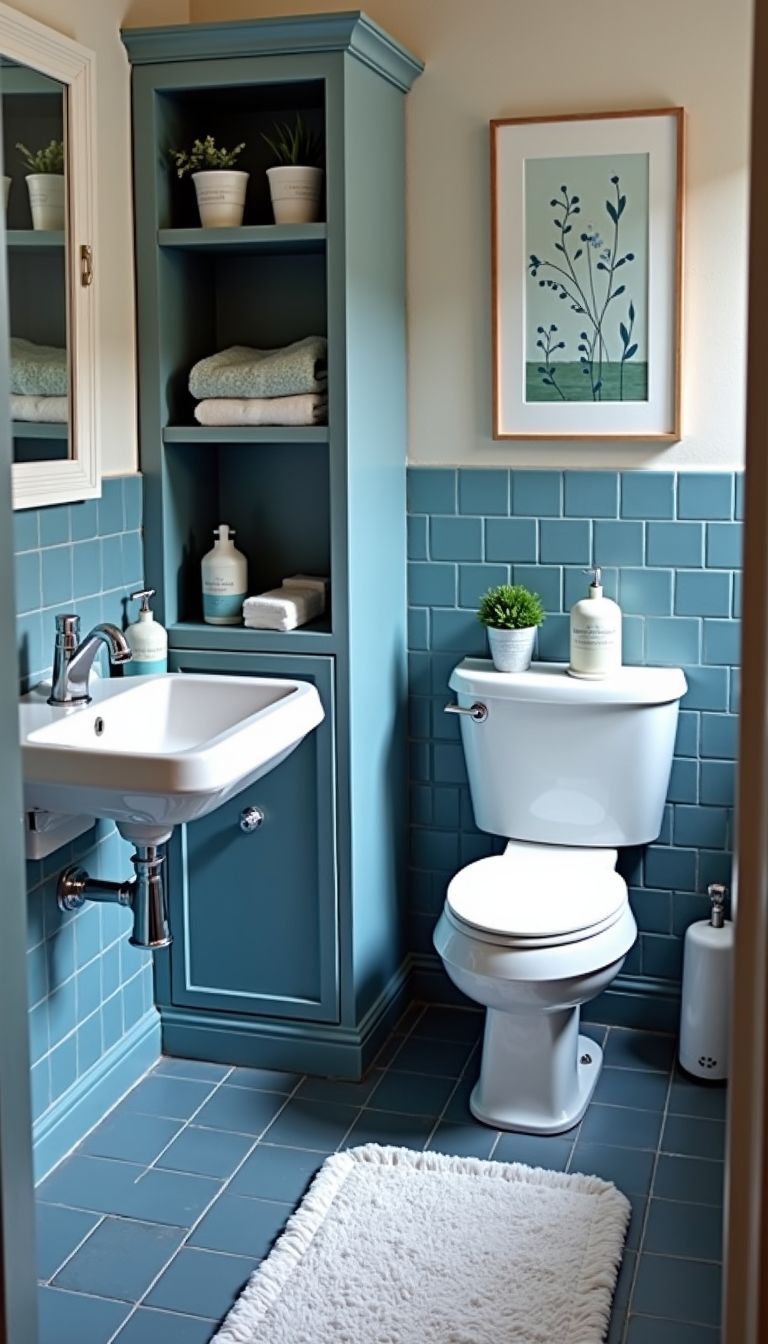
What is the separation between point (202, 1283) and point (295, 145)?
83.4 inches

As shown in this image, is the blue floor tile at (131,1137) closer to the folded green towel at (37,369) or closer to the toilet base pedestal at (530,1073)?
the toilet base pedestal at (530,1073)

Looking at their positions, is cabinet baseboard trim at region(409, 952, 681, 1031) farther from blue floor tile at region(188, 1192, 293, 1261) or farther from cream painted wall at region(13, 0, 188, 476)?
cream painted wall at region(13, 0, 188, 476)

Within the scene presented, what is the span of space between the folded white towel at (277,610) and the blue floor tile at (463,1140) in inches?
40.9

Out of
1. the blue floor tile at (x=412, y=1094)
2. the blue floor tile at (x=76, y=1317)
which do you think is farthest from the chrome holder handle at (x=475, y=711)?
the blue floor tile at (x=76, y=1317)

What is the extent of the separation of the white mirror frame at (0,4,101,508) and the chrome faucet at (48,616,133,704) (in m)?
0.23

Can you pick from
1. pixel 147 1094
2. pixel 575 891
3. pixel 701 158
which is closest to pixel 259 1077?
pixel 147 1094

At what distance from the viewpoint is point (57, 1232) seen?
267 cm

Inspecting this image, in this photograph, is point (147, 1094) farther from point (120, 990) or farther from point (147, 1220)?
point (147, 1220)

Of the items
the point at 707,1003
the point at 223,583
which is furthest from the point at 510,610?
the point at 707,1003

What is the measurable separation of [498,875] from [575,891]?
168 millimetres

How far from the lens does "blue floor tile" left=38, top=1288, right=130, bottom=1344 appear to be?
238cm

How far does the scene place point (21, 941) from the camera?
1104 millimetres

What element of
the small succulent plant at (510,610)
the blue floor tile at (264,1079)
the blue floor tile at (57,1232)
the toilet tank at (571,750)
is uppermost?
the small succulent plant at (510,610)

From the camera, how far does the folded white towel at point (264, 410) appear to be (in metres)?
3.05
